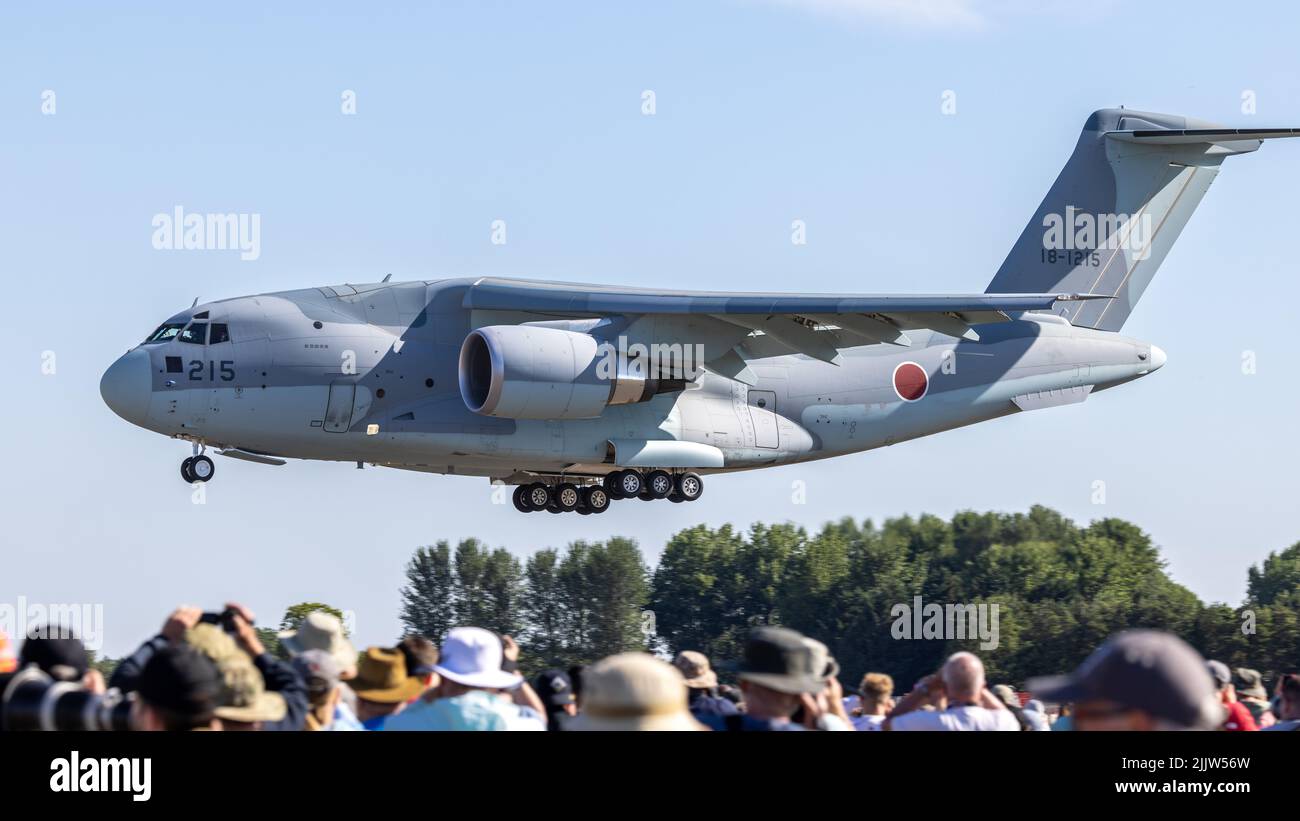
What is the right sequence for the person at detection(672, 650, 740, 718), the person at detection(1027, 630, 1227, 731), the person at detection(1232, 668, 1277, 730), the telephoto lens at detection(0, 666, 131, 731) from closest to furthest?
the person at detection(1027, 630, 1227, 731)
the telephoto lens at detection(0, 666, 131, 731)
the person at detection(672, 650, 740, 718)
the person at detection(1232, 668, 1277, 730)

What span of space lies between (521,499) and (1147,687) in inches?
763

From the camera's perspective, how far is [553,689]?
8.66 m

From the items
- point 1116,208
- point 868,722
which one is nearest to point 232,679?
point 868,722

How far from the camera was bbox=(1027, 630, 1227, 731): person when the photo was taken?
469 cm

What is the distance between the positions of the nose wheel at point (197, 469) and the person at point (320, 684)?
14943mm

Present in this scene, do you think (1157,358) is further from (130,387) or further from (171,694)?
(171,694)

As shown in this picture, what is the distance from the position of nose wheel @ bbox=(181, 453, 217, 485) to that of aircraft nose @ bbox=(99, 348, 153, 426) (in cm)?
92

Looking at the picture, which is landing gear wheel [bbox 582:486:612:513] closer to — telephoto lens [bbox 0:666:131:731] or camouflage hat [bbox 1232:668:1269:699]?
camouflage hat [bbox 1232:668:1269:699]

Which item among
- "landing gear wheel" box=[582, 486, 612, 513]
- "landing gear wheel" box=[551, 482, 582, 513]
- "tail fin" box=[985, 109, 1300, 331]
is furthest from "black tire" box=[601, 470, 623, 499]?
"tail fin" box=[985, 109, 1300, 331]

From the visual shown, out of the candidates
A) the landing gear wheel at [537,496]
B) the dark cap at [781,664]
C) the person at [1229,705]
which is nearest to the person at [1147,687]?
the dark cap at [781,664]

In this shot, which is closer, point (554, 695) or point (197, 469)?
point (554, 695)

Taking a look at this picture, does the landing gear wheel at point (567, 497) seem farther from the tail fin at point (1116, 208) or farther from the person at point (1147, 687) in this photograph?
the person at point (1147, 687)
